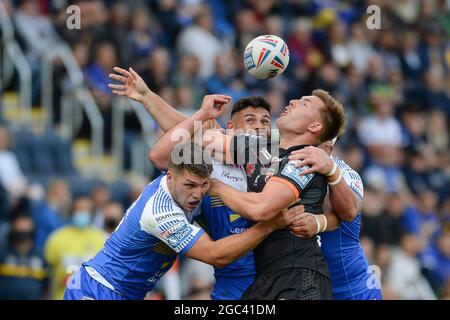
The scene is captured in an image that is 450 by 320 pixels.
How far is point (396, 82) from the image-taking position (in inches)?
840

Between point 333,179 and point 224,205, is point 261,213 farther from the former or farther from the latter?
point 224,205

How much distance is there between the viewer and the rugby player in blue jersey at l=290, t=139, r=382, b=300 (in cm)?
814

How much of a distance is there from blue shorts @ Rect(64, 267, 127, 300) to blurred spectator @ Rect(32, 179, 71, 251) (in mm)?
5077

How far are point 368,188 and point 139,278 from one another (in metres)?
9.64

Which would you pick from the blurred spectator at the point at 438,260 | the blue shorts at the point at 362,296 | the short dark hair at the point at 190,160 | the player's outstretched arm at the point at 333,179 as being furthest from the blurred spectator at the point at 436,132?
the short dark hair at the point at 190,160

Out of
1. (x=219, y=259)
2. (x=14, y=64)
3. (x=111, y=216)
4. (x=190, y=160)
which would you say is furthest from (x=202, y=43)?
(x=219, y=259)

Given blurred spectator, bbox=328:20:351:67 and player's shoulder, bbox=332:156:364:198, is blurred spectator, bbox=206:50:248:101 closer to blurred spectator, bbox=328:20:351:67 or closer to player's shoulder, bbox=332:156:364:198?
blurred spectator, bbox=328:20:351:67

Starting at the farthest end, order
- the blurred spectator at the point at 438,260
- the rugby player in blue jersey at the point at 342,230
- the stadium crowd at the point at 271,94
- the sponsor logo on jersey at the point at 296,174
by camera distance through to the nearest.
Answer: the blurred spectator at the point at 438,260, the stadium crowd at the point at 271,94, the rugby player in blue jersey at the point at 342,230, the sponsor logo on jersey at the point at 296,174

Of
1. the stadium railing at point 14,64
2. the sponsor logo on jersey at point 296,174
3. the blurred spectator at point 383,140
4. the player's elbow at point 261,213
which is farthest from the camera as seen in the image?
the blurred spectator at point 383,140

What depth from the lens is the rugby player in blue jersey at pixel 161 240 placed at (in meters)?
8.19

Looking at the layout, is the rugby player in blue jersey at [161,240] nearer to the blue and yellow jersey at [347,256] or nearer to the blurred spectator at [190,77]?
the blue and yellow jersey at [347,256]

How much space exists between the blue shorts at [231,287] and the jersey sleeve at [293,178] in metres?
1.10

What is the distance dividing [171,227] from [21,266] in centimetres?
562

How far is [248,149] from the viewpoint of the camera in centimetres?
856
